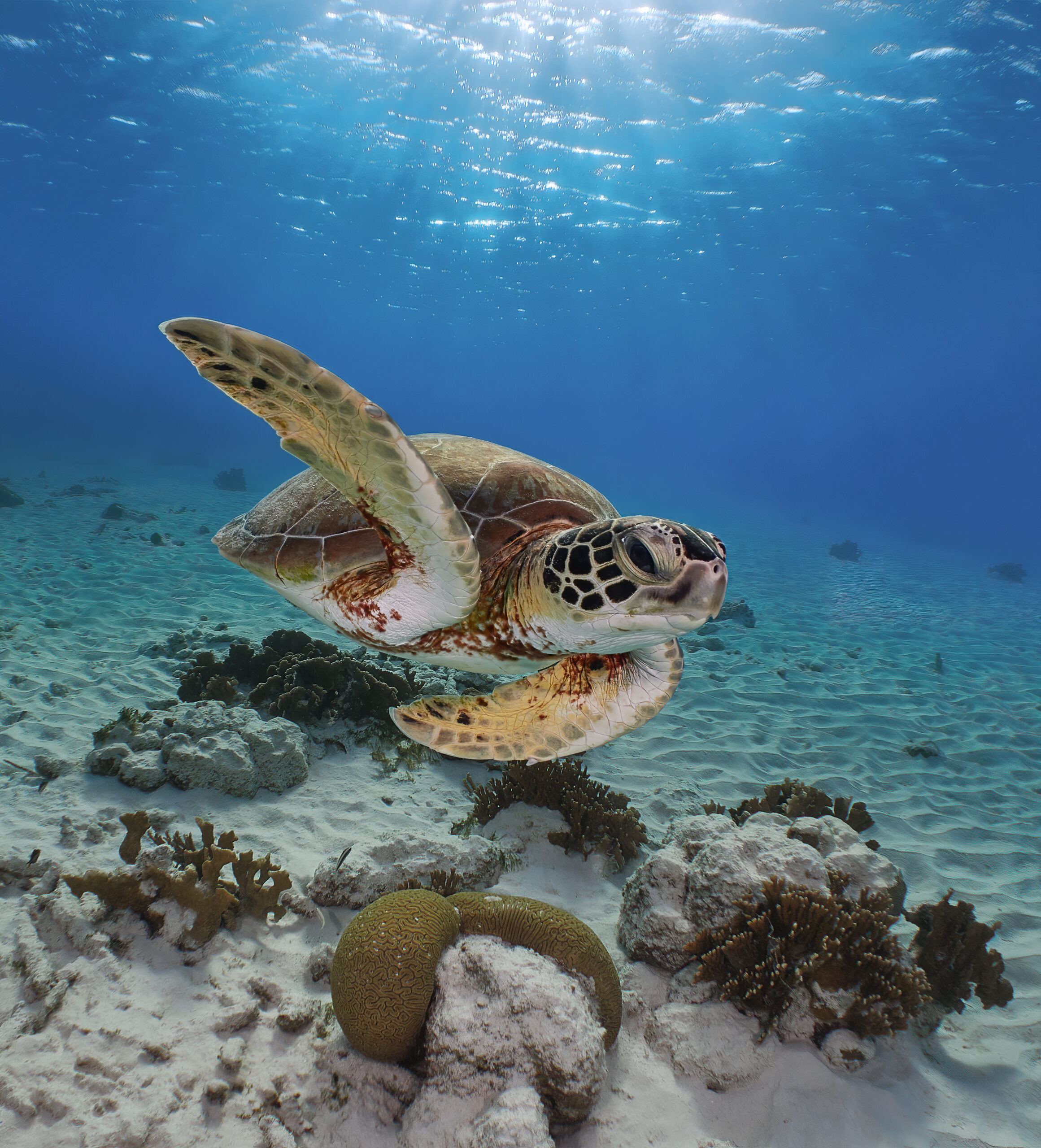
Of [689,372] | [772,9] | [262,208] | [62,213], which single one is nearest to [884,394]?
[689,372]

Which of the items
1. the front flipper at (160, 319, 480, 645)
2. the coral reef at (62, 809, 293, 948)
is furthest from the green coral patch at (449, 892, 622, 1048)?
the front flipper at (160, 319, 480, 645)

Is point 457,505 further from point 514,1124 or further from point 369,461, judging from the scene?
point 514,1124

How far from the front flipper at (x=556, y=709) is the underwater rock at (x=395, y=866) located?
1245 mm

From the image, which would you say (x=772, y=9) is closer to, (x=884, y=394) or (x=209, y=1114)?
(x=209, y=1114)

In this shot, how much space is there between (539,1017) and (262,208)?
36299mm

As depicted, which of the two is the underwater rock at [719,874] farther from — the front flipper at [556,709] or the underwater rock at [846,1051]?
the front flipper at [556,709]

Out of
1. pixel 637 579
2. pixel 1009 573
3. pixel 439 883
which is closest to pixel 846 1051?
pixel 439 883

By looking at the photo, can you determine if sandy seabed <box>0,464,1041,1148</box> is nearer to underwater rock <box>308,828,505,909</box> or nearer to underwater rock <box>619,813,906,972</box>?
underwater rock <box>308,828,505,909</box>

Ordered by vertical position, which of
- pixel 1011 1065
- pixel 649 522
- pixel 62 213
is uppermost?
pixel 62 213

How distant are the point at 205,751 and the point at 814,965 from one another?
10.8 feet

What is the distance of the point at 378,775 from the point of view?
3.77 metres

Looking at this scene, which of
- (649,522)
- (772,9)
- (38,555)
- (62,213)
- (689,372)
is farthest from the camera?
(689,372)

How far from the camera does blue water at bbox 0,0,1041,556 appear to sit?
16.4 metres

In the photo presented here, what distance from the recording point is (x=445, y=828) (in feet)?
11.0
